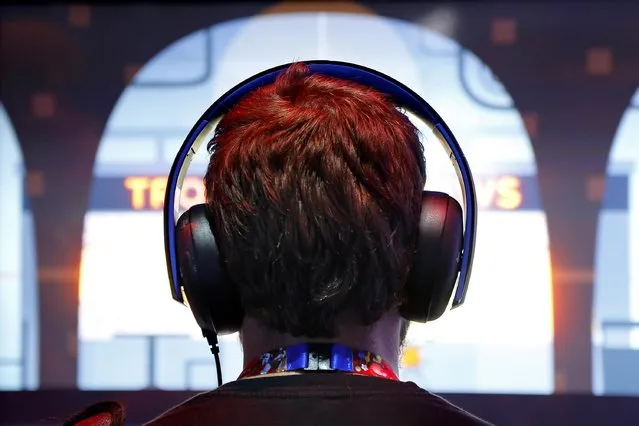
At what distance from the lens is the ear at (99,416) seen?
19.8 inches

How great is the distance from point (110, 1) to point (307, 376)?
2.01 meters

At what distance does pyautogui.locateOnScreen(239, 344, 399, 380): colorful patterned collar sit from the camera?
52cm

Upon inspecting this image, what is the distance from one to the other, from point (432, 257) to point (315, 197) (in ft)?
0.42

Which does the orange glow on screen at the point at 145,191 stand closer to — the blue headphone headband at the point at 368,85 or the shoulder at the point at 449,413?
the blue headphone headband at the point at 368,85

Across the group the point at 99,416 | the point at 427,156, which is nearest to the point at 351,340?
the point at 99,416

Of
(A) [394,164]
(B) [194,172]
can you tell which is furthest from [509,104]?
(A) [394,164]

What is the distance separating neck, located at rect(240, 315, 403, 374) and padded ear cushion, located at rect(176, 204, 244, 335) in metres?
0.04

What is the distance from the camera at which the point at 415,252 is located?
23.6 inches

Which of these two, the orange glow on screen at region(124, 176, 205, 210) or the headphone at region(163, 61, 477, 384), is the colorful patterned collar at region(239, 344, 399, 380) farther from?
the orange glow on screen at region(124, 176, 205, 210)

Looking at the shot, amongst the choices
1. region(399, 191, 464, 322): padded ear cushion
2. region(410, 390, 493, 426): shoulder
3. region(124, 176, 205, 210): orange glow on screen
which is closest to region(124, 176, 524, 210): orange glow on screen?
region(124, 176, 205, 210): orange glow on screen

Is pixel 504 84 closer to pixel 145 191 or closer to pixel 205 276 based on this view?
pixel 145 191

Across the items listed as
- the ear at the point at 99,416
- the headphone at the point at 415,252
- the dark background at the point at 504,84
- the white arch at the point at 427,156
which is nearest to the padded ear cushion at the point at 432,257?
the headphone at the point at 415,252

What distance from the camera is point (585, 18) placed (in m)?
2.22

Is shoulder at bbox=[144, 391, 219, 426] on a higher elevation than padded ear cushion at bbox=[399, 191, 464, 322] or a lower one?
lower
